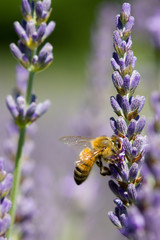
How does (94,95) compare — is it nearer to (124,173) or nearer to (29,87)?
(29,87)

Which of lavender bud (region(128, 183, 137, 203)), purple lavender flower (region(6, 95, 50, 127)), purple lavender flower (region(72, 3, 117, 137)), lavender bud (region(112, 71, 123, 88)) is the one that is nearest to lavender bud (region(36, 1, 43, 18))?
purple lavender flower (region(6, 95, 50, 127))

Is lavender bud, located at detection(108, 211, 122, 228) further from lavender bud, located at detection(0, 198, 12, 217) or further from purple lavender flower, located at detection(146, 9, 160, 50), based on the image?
purple lavender flower, located at detection(146, 9, 160, 50)

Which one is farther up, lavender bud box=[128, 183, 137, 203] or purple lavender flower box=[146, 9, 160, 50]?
purple lavender flower box=[146, 9, 160, 50]

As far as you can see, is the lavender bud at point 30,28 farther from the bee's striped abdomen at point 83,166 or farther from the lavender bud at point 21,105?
the bee's striped abdomen at point 83,166

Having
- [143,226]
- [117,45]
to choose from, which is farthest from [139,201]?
[117,45]

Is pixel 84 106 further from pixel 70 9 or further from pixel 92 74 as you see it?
pixel 70 9

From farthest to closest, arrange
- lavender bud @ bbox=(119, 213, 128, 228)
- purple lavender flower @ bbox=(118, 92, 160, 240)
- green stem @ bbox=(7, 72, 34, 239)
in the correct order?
green stem @ bbox=(7, 72, 34, 239) < lavender bud @ bbox=(119, 213, 128, 228) < purple lavender flower @ bbox=(118, 92, 160, 240)
